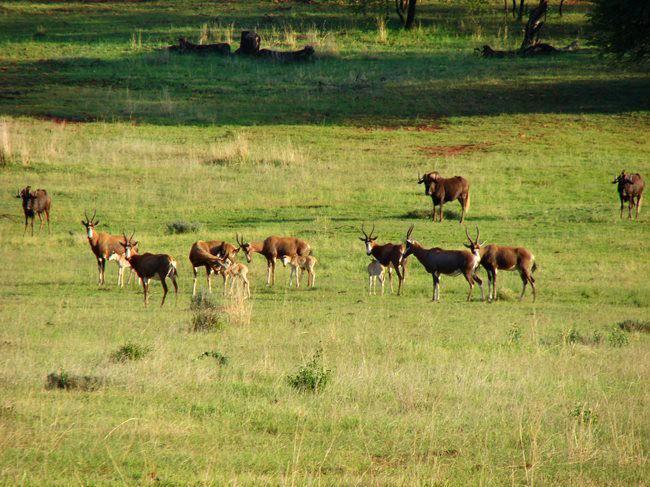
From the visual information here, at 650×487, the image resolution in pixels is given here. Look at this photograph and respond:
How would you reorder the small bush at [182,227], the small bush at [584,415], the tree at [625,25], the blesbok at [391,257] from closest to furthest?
the small bush at [584,415] < the blesbok at [391,257] < the small bush at [182,227] < the tree at [625,25]

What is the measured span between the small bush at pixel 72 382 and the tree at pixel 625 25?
3814 centimetres

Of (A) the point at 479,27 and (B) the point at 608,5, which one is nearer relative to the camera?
(B) the point at 608,5

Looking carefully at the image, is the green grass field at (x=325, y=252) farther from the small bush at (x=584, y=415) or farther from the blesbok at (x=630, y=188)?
the blesbok at (x=630, y=188)

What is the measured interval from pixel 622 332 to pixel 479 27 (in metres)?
50.5

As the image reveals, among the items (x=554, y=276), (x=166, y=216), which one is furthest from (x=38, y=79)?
(x=554, y=276)

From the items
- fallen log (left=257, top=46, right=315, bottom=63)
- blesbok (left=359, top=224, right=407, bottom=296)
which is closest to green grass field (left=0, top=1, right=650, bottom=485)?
blesbok (left=359, top=224, right=407, bottom=296)

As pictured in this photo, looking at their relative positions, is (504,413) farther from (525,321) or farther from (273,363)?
(525,321)

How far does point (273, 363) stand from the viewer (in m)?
12.7

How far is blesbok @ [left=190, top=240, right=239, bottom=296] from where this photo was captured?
20.7 meters

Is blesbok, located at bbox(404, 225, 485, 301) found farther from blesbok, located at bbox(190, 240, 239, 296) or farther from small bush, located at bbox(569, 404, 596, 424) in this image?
small bush, located at bbox(569, 404, 596, 424)

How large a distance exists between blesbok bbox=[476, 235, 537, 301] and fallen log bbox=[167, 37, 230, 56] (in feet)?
124

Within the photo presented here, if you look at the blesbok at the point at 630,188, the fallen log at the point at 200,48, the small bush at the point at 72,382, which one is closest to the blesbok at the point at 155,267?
the small bush at the point at 72,382

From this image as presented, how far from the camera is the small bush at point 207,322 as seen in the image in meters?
15.8

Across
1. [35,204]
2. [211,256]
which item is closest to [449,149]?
[35,204]
